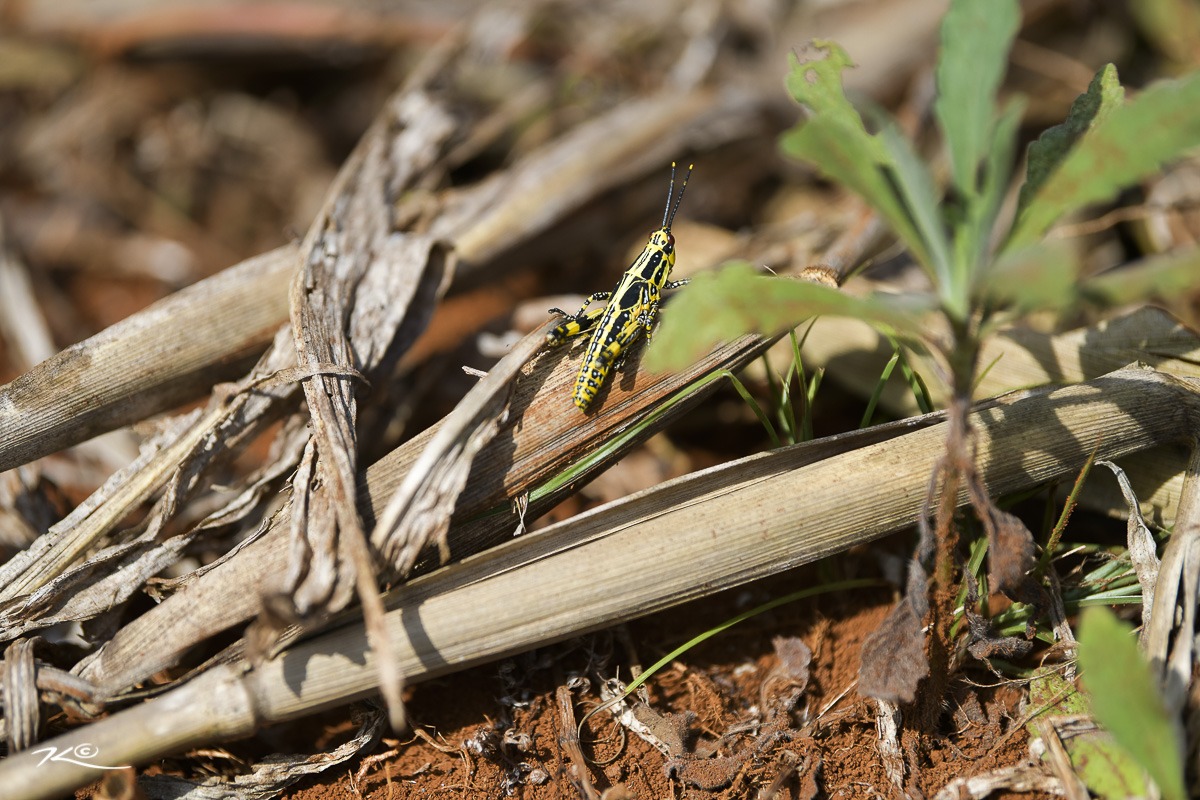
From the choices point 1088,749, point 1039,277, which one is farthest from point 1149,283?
point 1088,749

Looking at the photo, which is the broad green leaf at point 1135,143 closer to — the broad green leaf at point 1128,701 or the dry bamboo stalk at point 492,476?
the broad green leaf at point 1128,701

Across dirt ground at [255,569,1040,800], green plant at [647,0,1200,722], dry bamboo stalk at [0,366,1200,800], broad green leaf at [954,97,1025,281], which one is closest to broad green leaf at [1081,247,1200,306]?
green plant at [647,0,1200,722]

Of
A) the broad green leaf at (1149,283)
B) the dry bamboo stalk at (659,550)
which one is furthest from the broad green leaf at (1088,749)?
the broad green leaf at (1149,283)

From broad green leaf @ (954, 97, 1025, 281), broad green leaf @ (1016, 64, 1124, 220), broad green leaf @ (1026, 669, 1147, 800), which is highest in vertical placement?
broad green leaf @ (1016, 64, 1124, 220)

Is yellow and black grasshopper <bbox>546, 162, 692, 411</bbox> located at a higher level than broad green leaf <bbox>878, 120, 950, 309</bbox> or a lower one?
higher

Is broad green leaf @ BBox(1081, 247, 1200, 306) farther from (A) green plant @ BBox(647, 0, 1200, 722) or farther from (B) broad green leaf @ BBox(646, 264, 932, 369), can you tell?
(B) broad green leaf @ BBox(646, 264, 932, 369)

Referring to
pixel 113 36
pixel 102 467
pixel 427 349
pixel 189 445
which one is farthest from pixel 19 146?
pixel 189 445

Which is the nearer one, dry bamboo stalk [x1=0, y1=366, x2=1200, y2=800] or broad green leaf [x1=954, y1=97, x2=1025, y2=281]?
broad green leaf [x1=954, y1=97, x2=1025, y2=281]

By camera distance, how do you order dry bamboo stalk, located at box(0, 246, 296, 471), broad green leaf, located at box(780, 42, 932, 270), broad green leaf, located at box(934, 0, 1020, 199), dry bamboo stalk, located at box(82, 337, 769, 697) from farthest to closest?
dry bamboo stalk, located at box(0, 246, 296, 471) < dry bamboo stalk, located at box(82, 337, 769, 697) < broad green leaf, located at box(934, 0, 1020, 199) < broad green leaf, located at box(780, 42, 932, 270)
